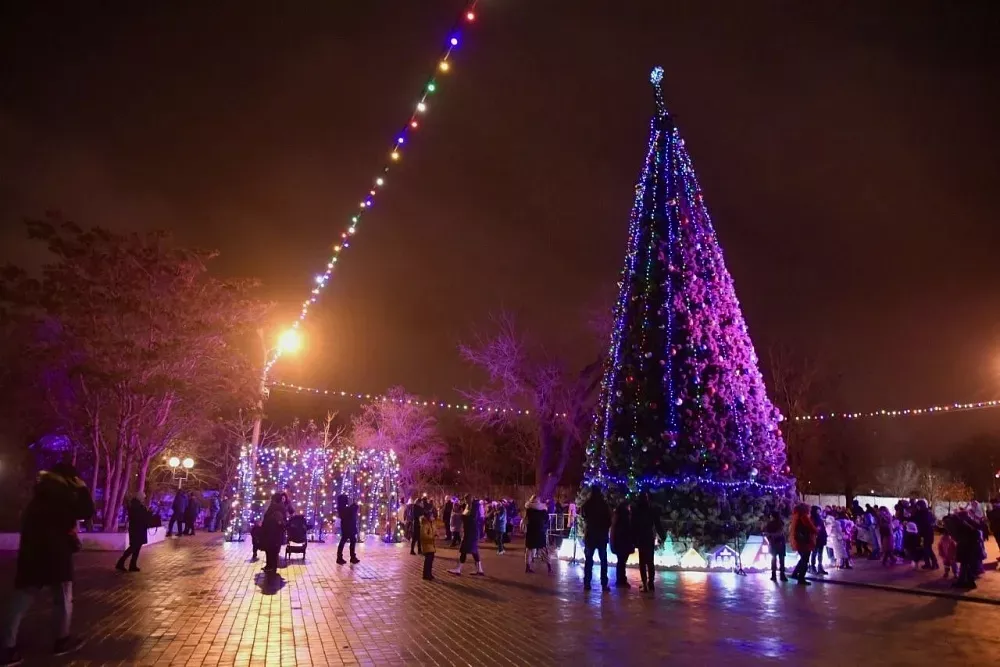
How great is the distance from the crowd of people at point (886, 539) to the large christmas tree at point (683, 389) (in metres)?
1.48

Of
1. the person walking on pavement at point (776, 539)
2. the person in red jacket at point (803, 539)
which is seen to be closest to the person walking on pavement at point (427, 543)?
the person walking on pavement at point (776, 539)

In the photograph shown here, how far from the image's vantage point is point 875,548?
19.0m

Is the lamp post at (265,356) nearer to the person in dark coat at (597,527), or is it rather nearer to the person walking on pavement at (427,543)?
the person walking on pavement at (427,543)

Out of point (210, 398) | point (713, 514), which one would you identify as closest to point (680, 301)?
point (713, 514)

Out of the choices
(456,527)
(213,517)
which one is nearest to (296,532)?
(456,527)

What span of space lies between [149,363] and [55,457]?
9.12 metres

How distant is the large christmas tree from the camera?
52.2 feet

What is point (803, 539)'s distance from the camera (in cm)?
1332

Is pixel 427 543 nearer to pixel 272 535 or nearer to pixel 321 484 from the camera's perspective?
pixel 272 535

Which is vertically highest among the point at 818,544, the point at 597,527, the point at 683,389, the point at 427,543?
the point at 683,389

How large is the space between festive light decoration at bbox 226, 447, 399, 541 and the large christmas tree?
9.00 meters

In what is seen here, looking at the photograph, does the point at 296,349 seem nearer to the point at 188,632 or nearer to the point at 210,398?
the point at 210,398

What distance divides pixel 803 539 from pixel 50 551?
467 inches

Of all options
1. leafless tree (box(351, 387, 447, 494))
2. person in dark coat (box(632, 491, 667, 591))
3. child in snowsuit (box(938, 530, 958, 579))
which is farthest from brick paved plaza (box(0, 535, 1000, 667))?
leafless tree (box(351, 387, 447, 494))
